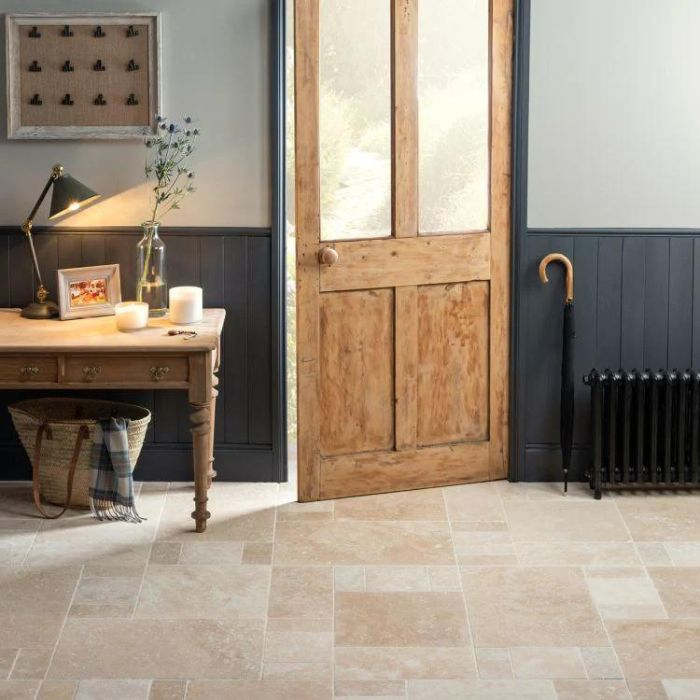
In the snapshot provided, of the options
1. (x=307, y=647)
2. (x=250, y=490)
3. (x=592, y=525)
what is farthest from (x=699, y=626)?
(x=250, y=490)

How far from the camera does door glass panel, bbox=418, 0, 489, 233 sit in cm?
471

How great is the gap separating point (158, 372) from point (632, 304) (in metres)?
1.93

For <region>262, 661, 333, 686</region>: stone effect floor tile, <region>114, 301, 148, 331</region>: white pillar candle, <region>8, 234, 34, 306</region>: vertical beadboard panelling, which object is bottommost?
<region>262, 661, 333, 686</region>: stone effect floor tile

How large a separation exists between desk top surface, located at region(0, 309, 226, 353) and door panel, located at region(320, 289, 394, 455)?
0.45 meters

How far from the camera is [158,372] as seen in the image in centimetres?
430

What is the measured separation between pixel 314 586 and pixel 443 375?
4.08 feet

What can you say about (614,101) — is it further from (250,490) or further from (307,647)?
(307,647)

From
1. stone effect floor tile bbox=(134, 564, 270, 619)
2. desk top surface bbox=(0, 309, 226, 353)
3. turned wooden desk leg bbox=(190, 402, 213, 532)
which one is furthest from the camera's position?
turned wooden desk leg bbox=(190, 402, 213, 532)

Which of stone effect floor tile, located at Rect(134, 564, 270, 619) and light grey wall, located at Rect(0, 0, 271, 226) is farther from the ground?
light grey wall, located at Rect(0, 0, 271, 226)

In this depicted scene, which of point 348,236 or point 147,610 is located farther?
point 348,236

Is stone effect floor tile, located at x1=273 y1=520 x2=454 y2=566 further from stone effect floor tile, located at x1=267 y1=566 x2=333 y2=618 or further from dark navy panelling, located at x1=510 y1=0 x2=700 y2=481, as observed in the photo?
dark navy panelling, located at x1=510 y1=0 x2=700 y2=481

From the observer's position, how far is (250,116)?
480cm

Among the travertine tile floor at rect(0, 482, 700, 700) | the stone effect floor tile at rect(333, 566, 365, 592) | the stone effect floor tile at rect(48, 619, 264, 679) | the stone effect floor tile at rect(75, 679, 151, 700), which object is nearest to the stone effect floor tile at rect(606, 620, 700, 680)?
the travertine tile floor at rect(0, 482, 700, 700)

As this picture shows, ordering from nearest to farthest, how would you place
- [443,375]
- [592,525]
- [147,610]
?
[147,610] → [592,525] → [443,375]
